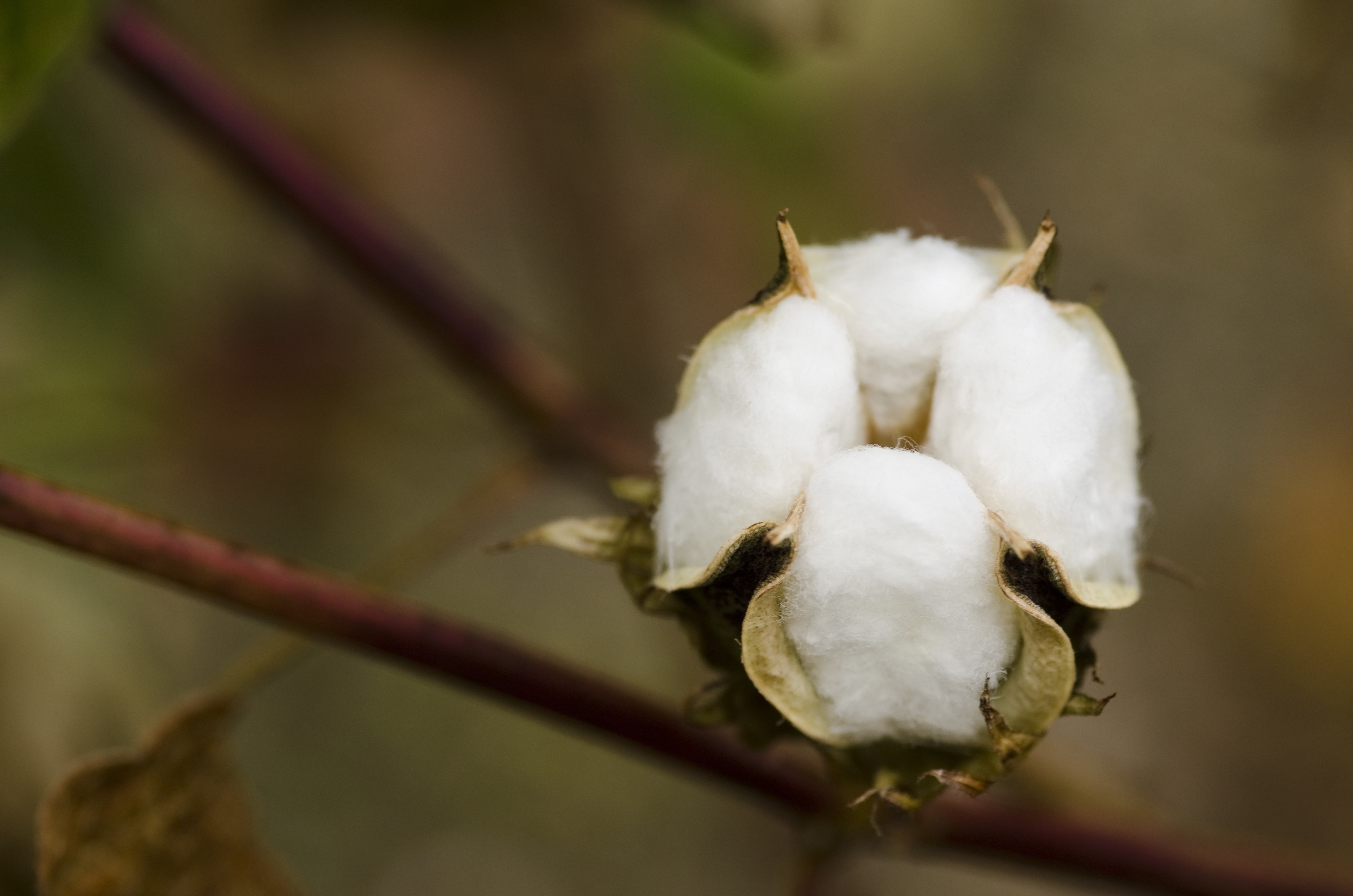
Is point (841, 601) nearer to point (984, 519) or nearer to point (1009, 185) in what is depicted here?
point (984, 519)

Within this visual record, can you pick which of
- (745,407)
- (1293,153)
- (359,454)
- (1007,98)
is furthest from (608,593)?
(745,407)

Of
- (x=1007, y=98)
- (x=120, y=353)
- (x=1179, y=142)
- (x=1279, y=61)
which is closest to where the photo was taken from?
(x=1279, y=61)

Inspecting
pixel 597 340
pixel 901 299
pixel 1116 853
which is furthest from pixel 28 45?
pixel 597 340

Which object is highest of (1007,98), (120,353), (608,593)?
(1007,98)

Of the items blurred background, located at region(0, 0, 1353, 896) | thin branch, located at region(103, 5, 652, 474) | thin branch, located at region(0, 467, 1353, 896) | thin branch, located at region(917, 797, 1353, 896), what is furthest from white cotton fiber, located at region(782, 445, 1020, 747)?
thin branch, located at region(103, 5, 652, 474)

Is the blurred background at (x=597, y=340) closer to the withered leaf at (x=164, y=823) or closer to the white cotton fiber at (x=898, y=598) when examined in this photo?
the withered leaf at (x=164, y=823)

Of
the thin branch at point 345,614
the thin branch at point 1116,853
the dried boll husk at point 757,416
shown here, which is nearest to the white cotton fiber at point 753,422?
the dried boll husk at point 757,416
